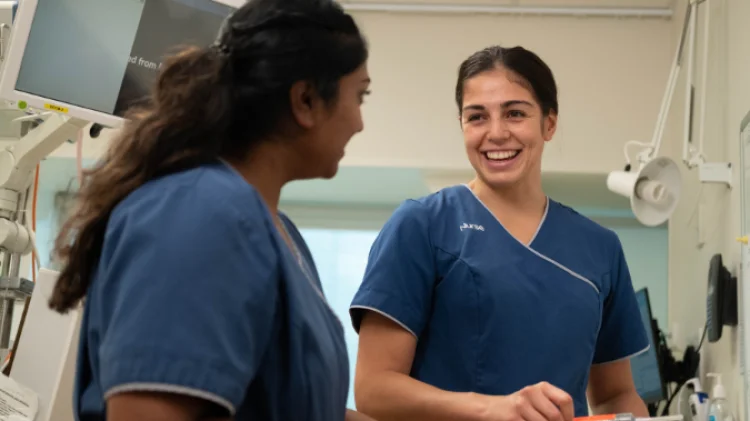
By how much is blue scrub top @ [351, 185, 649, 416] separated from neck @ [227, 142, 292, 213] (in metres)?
0.45

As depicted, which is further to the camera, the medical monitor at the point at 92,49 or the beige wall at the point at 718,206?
the beige wall at the point at 718,206

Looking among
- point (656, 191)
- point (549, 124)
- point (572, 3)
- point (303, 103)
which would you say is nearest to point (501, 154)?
point (549, 124)

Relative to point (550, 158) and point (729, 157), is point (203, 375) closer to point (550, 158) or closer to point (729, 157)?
point (729, 157)

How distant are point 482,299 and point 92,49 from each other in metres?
1.02

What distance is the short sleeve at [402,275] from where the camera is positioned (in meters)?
1.29

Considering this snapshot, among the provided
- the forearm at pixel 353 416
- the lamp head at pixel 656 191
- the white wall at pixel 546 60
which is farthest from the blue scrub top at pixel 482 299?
the white wall at pixel 546 60

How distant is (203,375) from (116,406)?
69 millimetres

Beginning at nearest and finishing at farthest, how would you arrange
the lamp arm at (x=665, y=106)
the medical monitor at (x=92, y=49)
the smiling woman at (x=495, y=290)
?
the smiling woman at (x=495, y=290)
the medical monitor at (x=92, y=49)
the lamp arm at (x=665, y=106)

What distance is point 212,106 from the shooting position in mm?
811

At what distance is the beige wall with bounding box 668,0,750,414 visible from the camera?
245cm

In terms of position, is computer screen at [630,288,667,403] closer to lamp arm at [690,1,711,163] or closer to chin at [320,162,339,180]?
lamp arm at [690,1,711,163]

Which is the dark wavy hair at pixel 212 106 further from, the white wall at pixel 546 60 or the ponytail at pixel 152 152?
the white wall at pixel 546 60

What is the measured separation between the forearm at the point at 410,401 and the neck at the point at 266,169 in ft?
1.47

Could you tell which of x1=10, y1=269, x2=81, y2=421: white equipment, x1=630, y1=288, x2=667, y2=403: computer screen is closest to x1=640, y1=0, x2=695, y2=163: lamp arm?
x1=630, y1=288, x2=667, y2=403: computer screen
